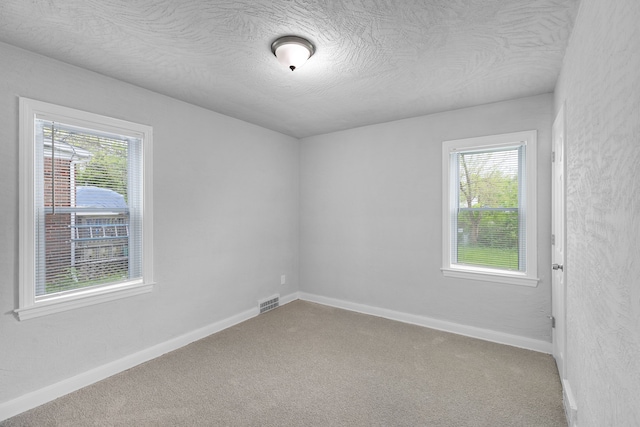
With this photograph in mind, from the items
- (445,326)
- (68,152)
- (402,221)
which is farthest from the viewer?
(402,221)

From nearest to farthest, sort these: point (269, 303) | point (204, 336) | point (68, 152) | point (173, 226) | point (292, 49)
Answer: point (292, 49)
point (68, 152)
point (173, 226)
point (204, 336)
point (269, 303)

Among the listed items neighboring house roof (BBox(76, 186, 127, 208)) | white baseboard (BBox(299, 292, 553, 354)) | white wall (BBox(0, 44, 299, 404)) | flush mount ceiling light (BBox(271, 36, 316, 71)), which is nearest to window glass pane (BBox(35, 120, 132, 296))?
neighboring house roof (BBox(76, 186, 127, 208))

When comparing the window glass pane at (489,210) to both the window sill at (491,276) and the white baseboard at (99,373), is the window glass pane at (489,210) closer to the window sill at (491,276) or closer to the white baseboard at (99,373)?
the window sill at (491,276)

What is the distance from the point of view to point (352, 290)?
4.21 m

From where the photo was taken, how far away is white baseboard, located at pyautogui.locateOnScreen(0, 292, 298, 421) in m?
2.07

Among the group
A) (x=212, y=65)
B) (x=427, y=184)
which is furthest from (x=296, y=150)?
(x=212, y=65)

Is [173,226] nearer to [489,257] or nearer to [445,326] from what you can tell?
[445,326]

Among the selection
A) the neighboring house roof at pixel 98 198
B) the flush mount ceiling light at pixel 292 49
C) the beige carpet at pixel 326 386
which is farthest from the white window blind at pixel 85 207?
the flush mount ceiling light at pixel 292 49

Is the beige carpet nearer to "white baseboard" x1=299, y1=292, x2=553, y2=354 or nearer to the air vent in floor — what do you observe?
"white baseboard" x1=299, y1=292, x2=553, y2=354

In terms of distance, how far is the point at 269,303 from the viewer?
4.16 meters

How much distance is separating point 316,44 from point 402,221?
238 centimetres

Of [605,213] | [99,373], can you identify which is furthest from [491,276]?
[99,373]

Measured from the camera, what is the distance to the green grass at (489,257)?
316 cm

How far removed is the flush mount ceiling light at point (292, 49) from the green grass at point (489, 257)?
2662mm
